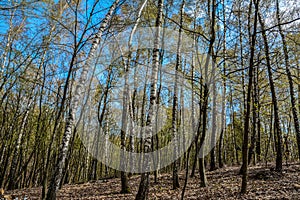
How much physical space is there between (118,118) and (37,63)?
11.3 metres

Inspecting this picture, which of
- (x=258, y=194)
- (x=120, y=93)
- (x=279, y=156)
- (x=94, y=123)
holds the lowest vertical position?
(x=258, y=194)

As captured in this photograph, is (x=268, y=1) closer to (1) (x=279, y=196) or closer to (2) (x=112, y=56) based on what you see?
(1) (x=279, y=196)

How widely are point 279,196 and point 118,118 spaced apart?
1785cm

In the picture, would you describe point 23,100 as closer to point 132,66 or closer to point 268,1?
point 132,66

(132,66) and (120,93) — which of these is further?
(120,93)

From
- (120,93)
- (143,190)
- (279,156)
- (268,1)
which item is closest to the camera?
(143,190)

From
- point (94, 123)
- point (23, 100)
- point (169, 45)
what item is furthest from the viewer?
point (94, 123)

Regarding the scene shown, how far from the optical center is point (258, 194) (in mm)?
6121

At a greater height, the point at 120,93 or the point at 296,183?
the point at 120,93

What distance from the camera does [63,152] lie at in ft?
18.4

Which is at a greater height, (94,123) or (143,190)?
(94,123)

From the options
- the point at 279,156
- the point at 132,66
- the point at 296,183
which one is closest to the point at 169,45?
the point at 132,66

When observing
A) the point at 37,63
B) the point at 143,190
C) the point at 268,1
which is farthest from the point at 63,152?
the point at 268,1

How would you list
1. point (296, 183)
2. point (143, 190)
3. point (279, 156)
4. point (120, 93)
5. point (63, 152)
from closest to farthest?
point (63, 152) < point (143, 190) < point (296, 183) < point (279, 156) < point (120, 93)
